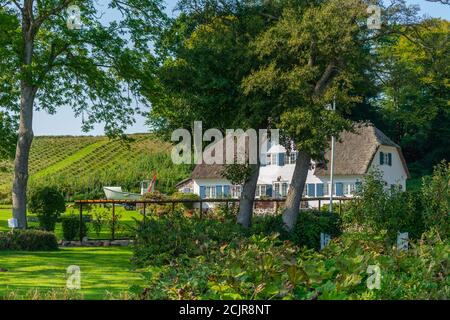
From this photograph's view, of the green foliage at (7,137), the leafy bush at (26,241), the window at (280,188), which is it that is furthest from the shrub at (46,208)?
the window at (280,188)

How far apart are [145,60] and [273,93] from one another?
736cm

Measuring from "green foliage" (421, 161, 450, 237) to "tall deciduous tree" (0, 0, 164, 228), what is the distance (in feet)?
36.8

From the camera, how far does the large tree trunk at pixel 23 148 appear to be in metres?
28.2

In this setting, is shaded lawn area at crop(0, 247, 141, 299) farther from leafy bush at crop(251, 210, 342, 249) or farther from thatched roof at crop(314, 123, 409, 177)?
thatched roof at crop(314, 123, 409, 177)

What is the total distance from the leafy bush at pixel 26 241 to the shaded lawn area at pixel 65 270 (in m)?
0.61

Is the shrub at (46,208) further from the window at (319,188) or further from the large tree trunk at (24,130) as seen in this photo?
the window at (319,188)

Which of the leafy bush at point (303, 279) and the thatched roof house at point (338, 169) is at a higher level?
the thatched roof house at point (338, 169)

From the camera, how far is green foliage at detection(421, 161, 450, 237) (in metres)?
22.1

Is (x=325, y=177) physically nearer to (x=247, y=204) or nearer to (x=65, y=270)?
(x=247, y=204)

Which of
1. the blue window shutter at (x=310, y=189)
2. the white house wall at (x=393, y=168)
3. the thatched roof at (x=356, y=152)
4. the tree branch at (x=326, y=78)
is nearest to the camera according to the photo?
the tree branch at (x=326, y=78)

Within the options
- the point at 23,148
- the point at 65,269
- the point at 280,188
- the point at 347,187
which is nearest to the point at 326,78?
the point at 65,269

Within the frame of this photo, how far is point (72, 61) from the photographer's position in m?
28.9

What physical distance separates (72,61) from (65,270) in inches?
500
